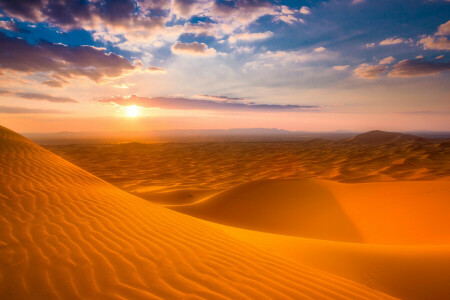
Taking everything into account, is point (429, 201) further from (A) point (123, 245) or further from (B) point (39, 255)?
(B) point (39, 255)

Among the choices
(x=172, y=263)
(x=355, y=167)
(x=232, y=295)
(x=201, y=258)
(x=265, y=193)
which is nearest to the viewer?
(x=232, y=295)

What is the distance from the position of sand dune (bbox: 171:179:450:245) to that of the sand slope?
325 centimetres

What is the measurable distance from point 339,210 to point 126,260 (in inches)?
254

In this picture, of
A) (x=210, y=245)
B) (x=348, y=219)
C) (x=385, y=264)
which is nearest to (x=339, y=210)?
(x=348, y=219)

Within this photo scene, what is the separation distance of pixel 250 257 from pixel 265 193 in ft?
17.6

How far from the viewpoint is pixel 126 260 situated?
8.95ft

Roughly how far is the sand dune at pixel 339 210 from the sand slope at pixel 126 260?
10.7ft

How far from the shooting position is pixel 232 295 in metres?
2.27

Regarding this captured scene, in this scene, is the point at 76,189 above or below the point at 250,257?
above

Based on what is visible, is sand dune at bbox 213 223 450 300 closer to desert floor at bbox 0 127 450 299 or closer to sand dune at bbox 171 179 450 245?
desert floor at bbox 0 127 450 299

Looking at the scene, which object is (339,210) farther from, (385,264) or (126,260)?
(126,260)

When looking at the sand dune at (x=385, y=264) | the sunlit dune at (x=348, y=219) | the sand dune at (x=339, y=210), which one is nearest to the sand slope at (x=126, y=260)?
the sand dune at (x=385, y=264)

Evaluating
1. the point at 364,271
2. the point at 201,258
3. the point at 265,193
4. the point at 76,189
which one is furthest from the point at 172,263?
the point at 265,193

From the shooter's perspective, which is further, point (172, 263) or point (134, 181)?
point (134, 181)
